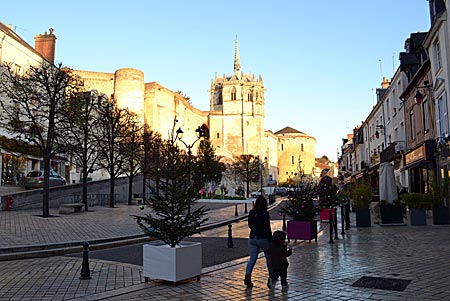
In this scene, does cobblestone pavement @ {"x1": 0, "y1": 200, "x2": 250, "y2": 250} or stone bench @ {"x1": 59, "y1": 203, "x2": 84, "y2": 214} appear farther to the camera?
stone bench @ {"x1": 59, "y1": 203, "x2": 84, "y2": 214}

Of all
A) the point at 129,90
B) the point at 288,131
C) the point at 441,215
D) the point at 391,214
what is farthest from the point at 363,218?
the point at 288,131

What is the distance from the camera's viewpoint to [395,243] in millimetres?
10930

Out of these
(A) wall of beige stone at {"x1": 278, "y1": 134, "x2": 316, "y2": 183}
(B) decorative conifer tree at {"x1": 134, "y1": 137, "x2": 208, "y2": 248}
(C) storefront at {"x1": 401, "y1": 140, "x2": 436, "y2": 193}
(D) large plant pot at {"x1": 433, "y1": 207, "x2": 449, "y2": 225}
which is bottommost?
(D) large plant pot at {"x1": 433, "y1": 207, "x2": 449, "y2": 225}

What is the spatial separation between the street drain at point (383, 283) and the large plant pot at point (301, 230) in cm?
464

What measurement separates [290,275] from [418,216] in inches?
406

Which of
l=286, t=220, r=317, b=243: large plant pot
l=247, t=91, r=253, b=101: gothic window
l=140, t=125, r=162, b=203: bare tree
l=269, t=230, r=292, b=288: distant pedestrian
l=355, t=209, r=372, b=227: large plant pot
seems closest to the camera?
l=269, t=230, r=292, b=288: distant pedestrian

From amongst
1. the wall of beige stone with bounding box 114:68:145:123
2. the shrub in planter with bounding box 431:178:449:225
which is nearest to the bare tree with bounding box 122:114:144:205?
the shrub in planter with bounding box 431:178:449:225

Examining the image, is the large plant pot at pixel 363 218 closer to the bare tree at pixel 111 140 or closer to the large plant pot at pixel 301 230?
the large plant pot at pixel 301 230

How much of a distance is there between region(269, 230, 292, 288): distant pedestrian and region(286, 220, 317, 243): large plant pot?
5095mm

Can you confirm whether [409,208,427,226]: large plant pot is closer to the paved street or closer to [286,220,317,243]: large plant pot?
the paved street

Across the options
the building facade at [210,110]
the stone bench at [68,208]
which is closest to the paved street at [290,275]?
the stone bench at [68,208]

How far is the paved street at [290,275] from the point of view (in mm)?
6086

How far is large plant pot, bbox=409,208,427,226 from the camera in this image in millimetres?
15586

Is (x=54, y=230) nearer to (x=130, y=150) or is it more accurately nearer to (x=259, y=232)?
(x=259, y=232)
